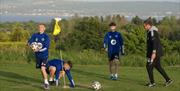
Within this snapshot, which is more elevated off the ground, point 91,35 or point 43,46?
point 43,46

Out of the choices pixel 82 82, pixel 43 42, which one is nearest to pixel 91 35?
pixel 82 82

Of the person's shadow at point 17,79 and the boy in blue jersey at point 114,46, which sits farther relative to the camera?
the boy in blue jersey at point 114,46

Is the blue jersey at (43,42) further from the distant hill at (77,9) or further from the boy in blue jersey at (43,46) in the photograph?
the distant hill at (77,9)

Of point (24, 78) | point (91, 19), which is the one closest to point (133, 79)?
point (24, 78)

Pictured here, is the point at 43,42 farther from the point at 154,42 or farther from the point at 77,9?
the point at 77,9

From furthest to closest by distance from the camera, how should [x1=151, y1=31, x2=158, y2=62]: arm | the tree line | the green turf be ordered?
the tree line → [x1=151, y1=31, x2=158, y2=62]: arm → the green turf

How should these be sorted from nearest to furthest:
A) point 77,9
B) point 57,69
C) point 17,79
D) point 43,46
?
point 57,69
point 43,46
point 17,79
point 77,9

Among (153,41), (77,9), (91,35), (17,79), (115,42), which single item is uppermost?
(153,41)

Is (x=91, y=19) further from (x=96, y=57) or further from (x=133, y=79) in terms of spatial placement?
(x=133, y=79)

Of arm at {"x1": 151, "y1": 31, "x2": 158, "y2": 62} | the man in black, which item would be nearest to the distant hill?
the man in black

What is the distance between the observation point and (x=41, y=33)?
535 inches

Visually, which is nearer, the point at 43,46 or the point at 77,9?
the point at 43,46

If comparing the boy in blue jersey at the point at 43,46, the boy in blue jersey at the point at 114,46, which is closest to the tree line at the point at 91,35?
the boy in blue jersey at the point at 114,46

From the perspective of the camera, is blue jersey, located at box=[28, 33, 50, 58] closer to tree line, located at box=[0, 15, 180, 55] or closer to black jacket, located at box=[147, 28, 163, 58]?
black jacket, located at box=[147, 28, 163, 58]
